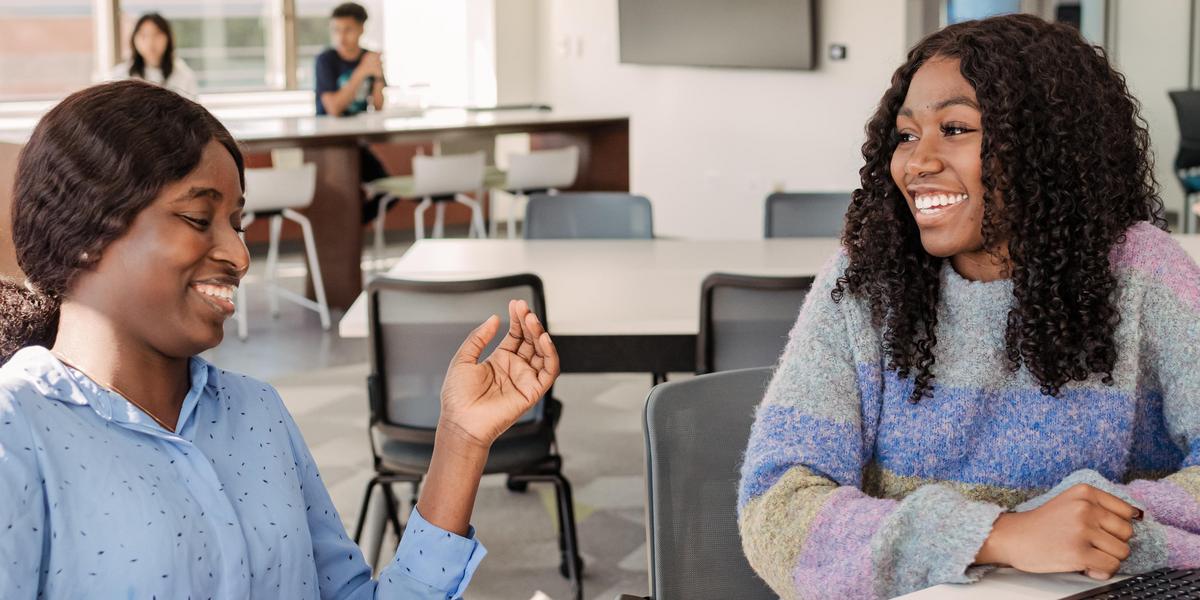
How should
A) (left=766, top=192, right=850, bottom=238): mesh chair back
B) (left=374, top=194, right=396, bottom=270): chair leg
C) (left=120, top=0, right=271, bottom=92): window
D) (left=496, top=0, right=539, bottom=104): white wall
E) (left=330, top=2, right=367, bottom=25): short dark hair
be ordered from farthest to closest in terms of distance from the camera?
(left=120, top=0, right=271, bottom=92): window → (left=496, top=0, right=539, bottom=104): white wall → (left=330, top=2, right=367, bottom=25): short dark hair → (left=374, top=194, right=396, bottom=270): chair leg → (left=766, top=192, right=850, bottom=238): mesh chair back

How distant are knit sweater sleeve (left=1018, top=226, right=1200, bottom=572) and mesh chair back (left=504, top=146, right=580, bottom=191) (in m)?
5.13

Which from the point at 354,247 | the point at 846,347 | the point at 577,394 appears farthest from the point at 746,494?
the point at 354,247

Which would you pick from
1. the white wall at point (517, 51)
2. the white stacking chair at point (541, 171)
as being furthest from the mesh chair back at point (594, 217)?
the white wall at point (517, 51)

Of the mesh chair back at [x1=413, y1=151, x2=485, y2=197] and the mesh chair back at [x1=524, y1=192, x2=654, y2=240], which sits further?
the mesh chair back at [x1=413, y1=151, x2=485, y2=197]

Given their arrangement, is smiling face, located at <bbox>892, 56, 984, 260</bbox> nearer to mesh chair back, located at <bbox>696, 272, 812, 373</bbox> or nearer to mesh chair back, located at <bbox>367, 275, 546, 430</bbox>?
mesh chair back, located at <bbox>696, 272, 812, 373</bbox>

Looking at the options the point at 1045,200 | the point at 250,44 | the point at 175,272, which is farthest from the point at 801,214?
the point at 250,44

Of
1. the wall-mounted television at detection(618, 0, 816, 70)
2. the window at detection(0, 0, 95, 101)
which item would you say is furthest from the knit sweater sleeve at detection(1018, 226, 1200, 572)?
the window at detection(0, 0, 95, 101)

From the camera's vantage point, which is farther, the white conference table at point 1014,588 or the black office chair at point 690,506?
the black office chair at point 690,506

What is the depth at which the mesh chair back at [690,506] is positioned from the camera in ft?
5.71

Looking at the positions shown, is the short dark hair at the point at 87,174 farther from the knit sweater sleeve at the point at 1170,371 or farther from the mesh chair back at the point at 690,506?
the knit sweater sleeve at the point at 1170,371

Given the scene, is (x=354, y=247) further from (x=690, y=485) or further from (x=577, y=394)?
(x=690, y=485)

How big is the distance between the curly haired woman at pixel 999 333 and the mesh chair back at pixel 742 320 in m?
1.18

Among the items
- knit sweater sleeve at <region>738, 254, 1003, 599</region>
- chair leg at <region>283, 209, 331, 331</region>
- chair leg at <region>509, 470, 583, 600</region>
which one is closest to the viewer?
knit sweater sleeve at <region>738, 254, 1003, 599</region>

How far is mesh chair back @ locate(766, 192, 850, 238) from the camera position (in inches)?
162
